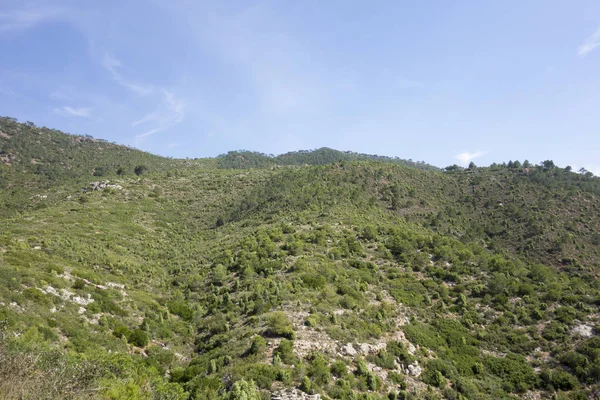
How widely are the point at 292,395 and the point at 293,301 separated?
973 centimetres

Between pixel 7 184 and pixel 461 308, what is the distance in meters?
93.7

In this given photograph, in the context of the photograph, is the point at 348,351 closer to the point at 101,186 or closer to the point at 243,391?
the point at 243,391

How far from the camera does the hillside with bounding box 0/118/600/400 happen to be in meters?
14.9

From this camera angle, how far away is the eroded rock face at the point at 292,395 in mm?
13758

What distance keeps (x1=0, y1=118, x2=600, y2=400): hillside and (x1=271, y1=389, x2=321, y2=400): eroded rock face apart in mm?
89

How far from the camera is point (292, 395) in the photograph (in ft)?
45.7

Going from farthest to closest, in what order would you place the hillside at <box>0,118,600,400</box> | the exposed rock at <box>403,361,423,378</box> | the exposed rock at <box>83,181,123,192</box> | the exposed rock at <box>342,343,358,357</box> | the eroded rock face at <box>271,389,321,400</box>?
the exposed rock at <box>83,181,123,192</box> → the exposed rock at <box>403,361,423,378</box> → the exposed rock at <box>342,343,358,357</box> → the hillside at <box>0,118,600,400</box> → the eroded rock face at <box>271,389,321,400</box>

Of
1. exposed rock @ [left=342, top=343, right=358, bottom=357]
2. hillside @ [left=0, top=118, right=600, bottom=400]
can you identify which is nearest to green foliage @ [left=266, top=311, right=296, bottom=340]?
hillside @ [left=0, top=118, right=600, bottom=400]

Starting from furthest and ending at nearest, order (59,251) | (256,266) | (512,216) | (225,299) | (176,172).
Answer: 1. (176,172)
2. (512,216)
3. (256,266)
4. (59,251)
5. (225,299)

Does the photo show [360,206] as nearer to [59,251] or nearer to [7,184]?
[59,251]

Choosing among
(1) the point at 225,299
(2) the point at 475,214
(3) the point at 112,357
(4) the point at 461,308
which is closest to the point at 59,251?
(1) the point at 225,299

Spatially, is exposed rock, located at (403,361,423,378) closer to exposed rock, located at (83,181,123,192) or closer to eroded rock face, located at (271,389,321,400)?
eroded rock face, located at (271,389,321,400)

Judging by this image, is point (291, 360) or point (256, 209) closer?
point (291, 360)

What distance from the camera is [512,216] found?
62.3 metres
